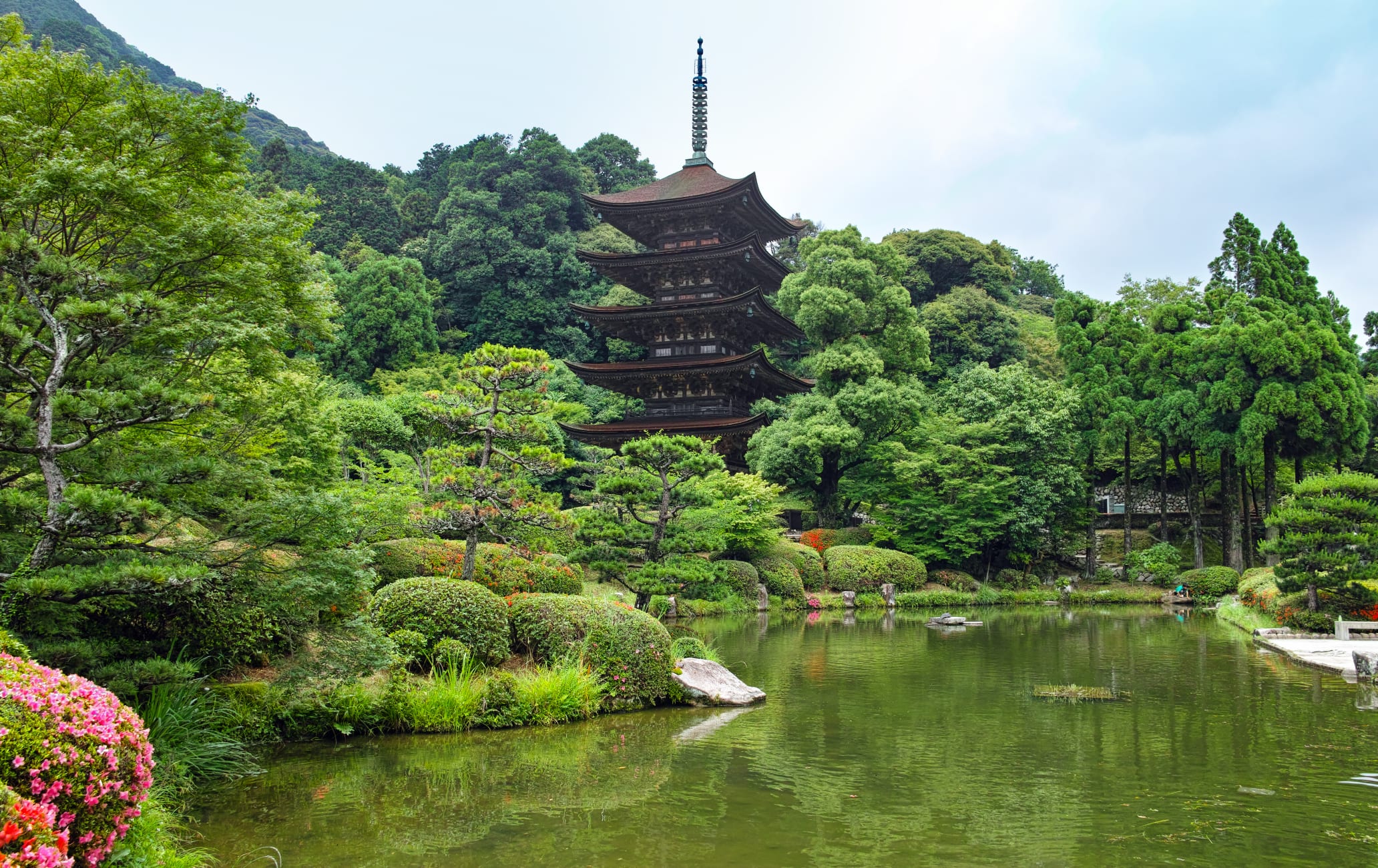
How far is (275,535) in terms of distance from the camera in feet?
20.0

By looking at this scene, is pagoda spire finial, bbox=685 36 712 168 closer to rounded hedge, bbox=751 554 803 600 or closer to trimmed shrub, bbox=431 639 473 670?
rounded hedge, bbox=751 554 803 600

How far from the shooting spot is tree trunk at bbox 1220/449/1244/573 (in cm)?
2553

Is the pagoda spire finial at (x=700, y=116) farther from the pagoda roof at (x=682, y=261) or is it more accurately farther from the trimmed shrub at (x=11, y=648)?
the trimmed shrub at (x=11, y=648)

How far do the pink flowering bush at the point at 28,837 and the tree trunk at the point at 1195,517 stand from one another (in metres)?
29.2

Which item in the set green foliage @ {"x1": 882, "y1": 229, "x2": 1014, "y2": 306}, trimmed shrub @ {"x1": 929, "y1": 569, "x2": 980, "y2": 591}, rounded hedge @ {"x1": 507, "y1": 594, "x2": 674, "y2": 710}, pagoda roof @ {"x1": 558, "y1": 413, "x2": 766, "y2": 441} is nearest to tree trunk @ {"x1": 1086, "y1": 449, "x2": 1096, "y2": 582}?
trimmed shrub @ {"x1": 929, "y1": 569, "x2": 980, "y2": 591}

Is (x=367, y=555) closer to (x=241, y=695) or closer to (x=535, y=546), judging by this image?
(x=241, y=695)

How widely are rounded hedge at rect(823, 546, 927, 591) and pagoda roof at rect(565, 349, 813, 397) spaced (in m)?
A: 7.22

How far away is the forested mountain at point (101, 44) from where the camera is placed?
161 feet

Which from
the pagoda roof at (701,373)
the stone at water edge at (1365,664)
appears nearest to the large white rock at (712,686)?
the stone at water edge at (1365,664)

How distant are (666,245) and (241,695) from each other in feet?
88.8

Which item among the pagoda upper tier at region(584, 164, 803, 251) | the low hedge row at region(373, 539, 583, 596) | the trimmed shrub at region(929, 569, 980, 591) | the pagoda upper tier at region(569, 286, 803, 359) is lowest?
the trimmed shrub at region(929, 569, 980, 591)

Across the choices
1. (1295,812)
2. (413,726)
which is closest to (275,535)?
(413,726)

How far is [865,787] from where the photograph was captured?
588 cm

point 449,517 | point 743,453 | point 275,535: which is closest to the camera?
point 275,535
